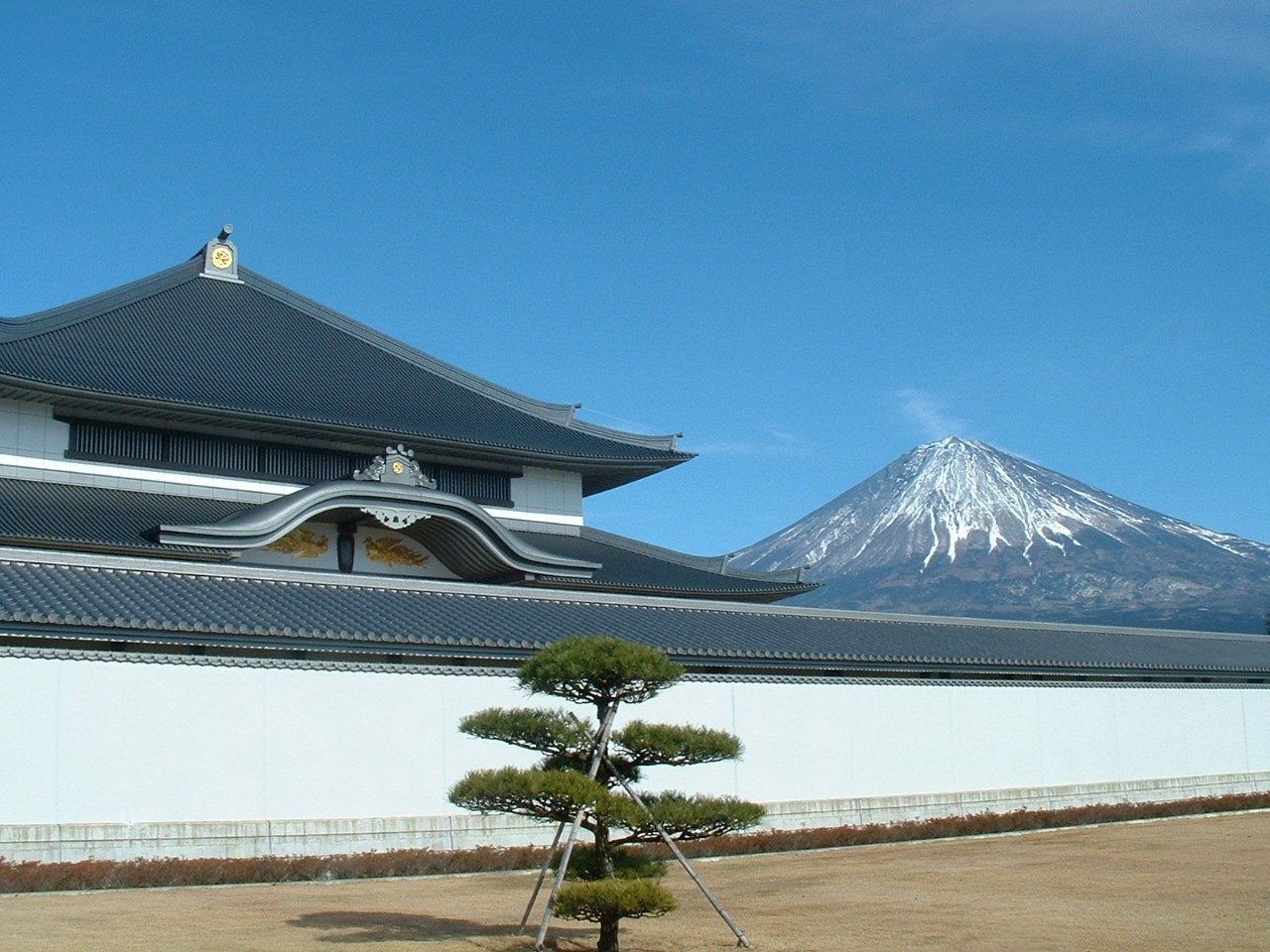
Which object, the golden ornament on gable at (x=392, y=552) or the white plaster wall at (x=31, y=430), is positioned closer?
the white plaster wall at (x=31, y=430)

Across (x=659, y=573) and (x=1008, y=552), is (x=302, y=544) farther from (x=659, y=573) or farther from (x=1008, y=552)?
(x=1008, y=552)

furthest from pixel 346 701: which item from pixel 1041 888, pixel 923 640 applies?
pixel 923 640

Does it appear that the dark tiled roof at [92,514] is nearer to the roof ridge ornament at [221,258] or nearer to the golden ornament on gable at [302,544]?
the golden ornament on gable at [302,544]

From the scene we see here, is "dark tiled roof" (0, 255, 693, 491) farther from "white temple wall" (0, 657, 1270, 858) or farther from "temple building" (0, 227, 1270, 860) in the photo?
"white temple wall" (0, 657, 1270, 858)

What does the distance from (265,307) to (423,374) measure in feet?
12.8

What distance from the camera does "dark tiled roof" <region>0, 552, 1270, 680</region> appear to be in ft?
51.9

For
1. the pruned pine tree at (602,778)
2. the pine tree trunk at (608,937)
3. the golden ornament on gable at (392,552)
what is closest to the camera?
the pruned pine tree at (602,778)

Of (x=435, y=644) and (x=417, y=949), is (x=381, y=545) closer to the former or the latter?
(x=435, y=644)

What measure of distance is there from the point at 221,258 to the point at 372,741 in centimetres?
1771

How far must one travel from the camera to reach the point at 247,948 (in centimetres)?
970

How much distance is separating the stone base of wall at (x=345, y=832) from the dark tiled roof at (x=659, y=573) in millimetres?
6995

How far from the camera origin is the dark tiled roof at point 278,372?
24.7 meters

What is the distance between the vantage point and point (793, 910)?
12.1 m

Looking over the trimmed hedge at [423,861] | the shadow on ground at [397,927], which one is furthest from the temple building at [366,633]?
the shadow on ground at [397,927]
